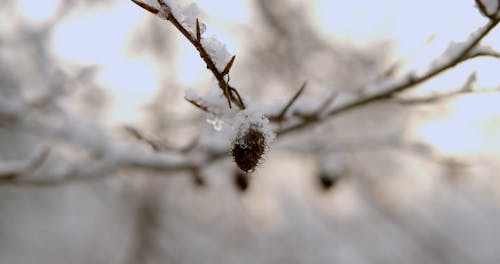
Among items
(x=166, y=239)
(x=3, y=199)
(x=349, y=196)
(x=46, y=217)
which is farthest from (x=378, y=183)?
(x=46, y=217)

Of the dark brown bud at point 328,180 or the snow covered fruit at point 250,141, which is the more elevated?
the dark brown bud at point 328,180

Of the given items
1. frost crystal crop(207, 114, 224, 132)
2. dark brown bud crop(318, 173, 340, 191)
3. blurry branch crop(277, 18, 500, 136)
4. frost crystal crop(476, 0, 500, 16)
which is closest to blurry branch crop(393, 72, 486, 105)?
blurry branch crop(277, 18, 500, 136)

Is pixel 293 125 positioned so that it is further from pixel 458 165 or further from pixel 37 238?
pixel 37 238

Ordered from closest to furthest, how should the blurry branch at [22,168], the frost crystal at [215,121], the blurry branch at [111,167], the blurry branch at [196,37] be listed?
1. the blurry branch at [196,37]
2. the frost crystal at [215,121]
3. the blurry branch at [22,168]
4. the blurry branch at [111,167]

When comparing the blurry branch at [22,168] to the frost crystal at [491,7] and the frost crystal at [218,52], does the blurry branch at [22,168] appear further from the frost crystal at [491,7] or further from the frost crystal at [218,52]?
the frost crystal at [491,7]

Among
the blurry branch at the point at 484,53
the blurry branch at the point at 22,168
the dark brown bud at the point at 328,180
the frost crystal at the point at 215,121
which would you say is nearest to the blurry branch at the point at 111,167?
the blurry branch at the point at 22,168

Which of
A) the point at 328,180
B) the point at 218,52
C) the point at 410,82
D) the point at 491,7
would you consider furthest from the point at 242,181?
the point at 491,7
